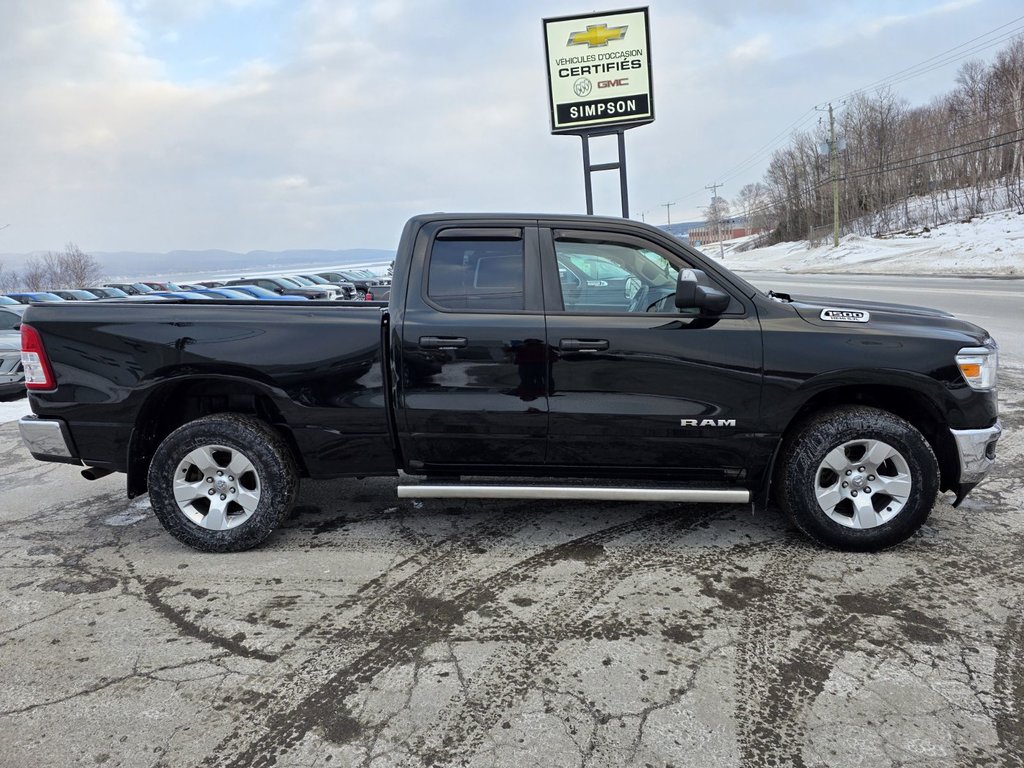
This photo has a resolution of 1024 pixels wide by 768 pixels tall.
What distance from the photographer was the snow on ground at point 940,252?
30766 millimetres

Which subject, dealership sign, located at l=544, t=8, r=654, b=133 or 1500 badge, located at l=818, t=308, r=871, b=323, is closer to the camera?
1500 badge, located at l=818, t=308, r=871, b=323

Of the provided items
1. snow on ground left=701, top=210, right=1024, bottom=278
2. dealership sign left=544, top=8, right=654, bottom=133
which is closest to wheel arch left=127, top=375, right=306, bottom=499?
dealership sign left=544, top=8, right=654, bottom=133

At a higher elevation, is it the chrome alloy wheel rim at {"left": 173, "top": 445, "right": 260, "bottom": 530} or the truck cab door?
the truck cab door

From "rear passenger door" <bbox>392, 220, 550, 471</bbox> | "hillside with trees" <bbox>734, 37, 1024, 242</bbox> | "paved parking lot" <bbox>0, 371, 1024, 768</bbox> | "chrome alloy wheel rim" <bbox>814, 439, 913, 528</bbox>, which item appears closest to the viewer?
"paved parking lot" <bbox>0, 371, 1024, 768</bbox>

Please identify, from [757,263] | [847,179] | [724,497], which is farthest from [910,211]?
[724,497]

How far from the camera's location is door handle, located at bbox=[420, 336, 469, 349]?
146 inches

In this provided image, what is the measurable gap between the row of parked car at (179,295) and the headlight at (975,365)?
3381 mm

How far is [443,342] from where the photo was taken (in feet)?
12.2

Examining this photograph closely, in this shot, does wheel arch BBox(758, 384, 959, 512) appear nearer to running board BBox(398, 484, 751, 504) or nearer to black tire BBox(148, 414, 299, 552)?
running board BBox(398, 484, 751, 504)

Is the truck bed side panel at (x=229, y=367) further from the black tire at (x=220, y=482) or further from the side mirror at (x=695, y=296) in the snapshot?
the side mirror at (x=695, y=296)

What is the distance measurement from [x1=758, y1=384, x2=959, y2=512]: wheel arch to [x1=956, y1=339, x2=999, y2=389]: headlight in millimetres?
235

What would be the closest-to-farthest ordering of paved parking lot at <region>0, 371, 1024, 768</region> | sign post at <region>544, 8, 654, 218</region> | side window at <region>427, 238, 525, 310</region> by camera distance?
paved parking lot at <region>0, 371, 1024, 768</region>
side window at <region>427, 238, 525, 310</region>
sign post at <region>544, 8, 654, 218</region>

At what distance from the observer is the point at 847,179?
66.2m

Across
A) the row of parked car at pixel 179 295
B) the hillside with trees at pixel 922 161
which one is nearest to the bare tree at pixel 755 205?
the hillside with trees at pixel 922 161
